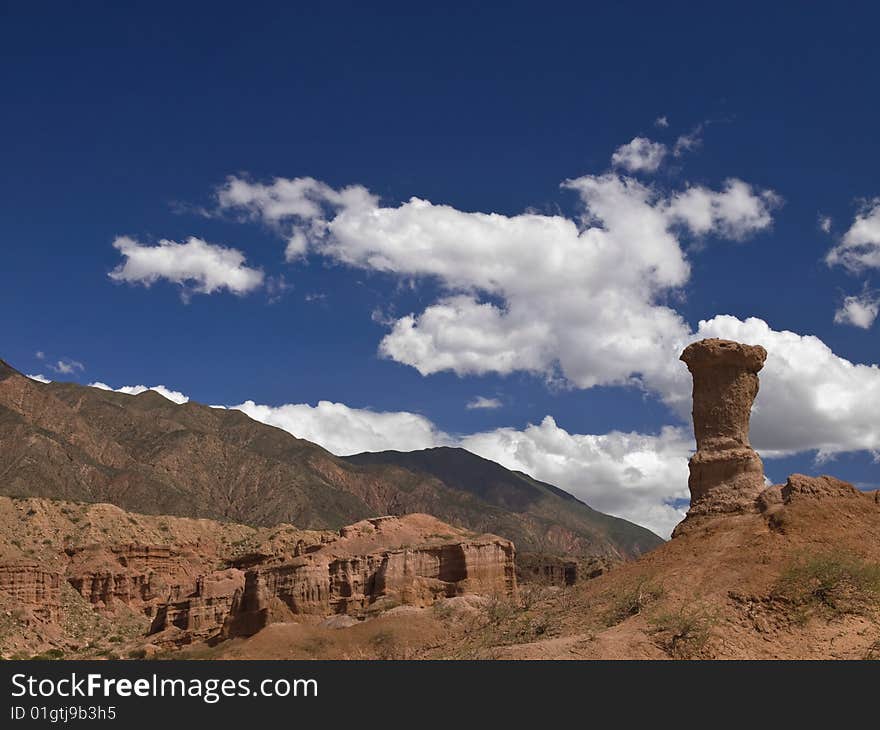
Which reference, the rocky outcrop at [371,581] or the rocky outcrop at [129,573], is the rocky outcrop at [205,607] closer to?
the rocky outcrop at [371,581]

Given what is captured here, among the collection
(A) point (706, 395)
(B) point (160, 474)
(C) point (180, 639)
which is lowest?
(C) point (180, 639)

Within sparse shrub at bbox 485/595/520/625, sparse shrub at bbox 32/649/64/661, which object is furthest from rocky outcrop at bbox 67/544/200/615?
sparse shrub at bbox 485/595/520/625

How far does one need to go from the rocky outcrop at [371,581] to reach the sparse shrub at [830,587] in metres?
29.8

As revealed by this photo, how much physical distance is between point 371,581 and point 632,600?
30.1m

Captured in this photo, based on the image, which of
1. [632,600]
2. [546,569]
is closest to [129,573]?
[546,569]

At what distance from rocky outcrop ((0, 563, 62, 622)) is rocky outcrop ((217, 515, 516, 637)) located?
29255 mm

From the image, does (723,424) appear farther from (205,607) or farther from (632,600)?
(205,607)

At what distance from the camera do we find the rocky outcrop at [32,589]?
77438 mm

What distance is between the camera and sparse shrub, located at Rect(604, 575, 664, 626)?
27047 millimetres

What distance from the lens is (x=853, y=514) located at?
28.1 m
